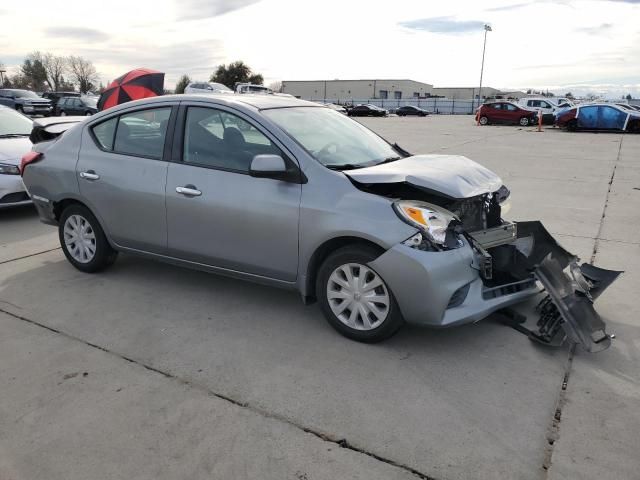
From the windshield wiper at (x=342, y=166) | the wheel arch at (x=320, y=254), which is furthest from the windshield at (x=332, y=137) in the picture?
the wheel arch at (x=320, y=254)

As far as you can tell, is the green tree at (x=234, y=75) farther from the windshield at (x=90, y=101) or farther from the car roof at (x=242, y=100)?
the car roof at (x=242, y=100)

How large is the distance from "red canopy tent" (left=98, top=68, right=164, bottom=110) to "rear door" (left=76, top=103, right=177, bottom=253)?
5.55 meters

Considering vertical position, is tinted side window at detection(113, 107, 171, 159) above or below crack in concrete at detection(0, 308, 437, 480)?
above

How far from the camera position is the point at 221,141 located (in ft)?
13.5

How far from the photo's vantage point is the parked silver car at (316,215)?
134 inches

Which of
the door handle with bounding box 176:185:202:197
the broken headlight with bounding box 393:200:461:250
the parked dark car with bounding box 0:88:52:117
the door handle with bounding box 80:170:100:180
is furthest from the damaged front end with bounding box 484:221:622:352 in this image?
the parked dark car with bounding box 0:88:52:117

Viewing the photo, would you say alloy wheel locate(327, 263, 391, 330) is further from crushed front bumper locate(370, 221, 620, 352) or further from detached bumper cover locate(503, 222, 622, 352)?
detached bumper cover locate(503, 222, 622, 352)

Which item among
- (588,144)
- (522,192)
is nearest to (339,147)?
(522,192)

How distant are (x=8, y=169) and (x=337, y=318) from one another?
5.67 m

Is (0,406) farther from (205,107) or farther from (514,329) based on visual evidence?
(514,329)

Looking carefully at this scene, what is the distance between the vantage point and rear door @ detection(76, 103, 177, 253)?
4.36 meters

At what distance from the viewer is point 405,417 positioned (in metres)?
2.83

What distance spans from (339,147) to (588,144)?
1742 cm

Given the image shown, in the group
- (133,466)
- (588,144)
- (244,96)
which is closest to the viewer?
(133,466)
